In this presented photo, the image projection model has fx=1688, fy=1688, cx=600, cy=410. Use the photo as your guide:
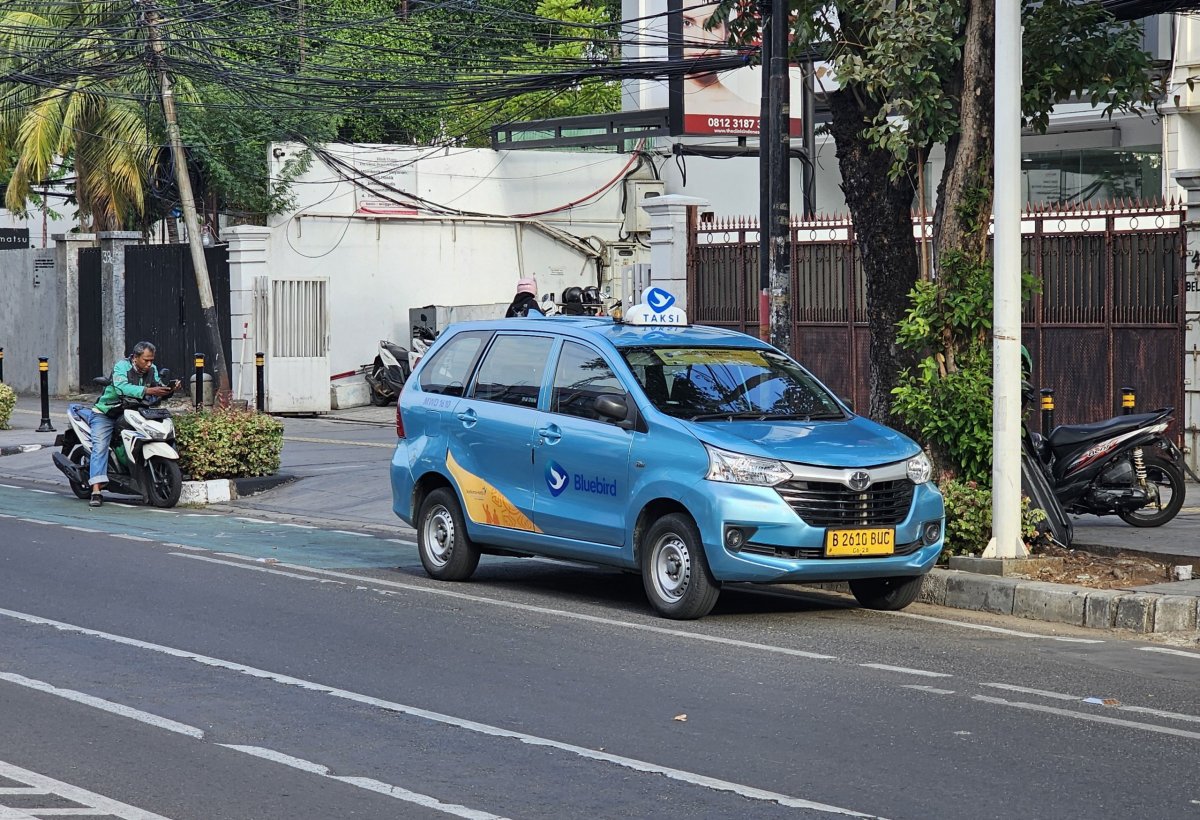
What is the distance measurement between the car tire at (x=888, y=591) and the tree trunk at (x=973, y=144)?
102 inches

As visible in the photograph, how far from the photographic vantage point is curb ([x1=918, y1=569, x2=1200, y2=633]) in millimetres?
9750

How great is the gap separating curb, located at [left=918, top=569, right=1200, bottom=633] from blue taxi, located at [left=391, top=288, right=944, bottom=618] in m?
0.41

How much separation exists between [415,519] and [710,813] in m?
6.49

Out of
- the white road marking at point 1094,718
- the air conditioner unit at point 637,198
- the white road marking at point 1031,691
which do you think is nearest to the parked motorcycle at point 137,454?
the white road marking at point 1031,691

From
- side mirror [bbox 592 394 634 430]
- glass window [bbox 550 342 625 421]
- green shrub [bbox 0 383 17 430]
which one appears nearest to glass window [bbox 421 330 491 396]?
glass window [bbox 550 342 625 421]

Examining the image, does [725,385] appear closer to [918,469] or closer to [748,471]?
[748,471]

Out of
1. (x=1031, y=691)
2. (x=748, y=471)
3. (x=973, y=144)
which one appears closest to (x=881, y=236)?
(x=973, y=144)

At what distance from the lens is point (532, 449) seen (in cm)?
1091

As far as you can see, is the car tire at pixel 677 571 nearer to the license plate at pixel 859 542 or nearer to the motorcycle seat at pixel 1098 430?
the license plate at pixel 859 542

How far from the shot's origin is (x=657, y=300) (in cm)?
1415

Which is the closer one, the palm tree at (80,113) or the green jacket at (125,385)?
the green jacket at (125,385)

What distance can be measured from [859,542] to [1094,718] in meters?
2.55

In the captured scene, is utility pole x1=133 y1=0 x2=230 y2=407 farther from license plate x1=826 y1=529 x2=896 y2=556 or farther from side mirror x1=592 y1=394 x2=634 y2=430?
license plate x1=826 y1=529 x2=896 y2=556

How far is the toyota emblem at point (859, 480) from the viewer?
9.68 meters
